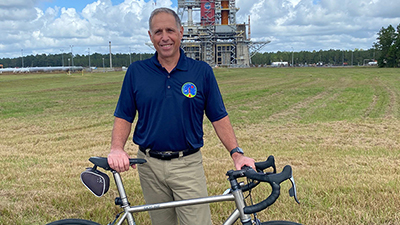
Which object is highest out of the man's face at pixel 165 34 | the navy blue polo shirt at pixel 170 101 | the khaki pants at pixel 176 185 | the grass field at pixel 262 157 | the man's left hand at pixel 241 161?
the man's face at pixel 165 34

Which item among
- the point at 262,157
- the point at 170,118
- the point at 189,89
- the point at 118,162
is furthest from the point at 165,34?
the point at 262,157

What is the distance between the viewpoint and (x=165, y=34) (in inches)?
130

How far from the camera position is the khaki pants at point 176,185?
3219 millimetres

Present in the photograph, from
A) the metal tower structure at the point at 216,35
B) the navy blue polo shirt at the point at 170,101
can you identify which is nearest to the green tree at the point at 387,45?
the metal tower structure at the point at 216,35

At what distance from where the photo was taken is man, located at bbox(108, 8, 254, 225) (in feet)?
10.6

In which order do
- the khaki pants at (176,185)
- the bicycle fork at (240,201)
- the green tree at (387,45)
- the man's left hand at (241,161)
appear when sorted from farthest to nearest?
1. the green tree at (387,45)
2. the khaki pants at (176,185)
3. the man's left hand at (241,161)
4. the bicycle fork at (240,201)

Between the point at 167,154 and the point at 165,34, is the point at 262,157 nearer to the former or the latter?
the point at 167,154

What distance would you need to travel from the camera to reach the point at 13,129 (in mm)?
15211

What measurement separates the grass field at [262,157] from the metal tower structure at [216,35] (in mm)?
80786

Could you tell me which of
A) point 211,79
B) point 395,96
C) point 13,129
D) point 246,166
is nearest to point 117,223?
point 246,166

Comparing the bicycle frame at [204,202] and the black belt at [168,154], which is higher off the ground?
the black belt at [168,154]

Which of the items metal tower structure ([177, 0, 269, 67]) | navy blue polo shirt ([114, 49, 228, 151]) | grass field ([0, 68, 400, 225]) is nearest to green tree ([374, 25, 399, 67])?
metal tower structure ([177, 0, 269, 67])

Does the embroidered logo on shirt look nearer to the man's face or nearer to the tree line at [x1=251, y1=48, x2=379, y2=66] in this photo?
the man's face

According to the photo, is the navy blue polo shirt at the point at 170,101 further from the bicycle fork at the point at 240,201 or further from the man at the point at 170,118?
the bicycle fork at the point at 240,201
